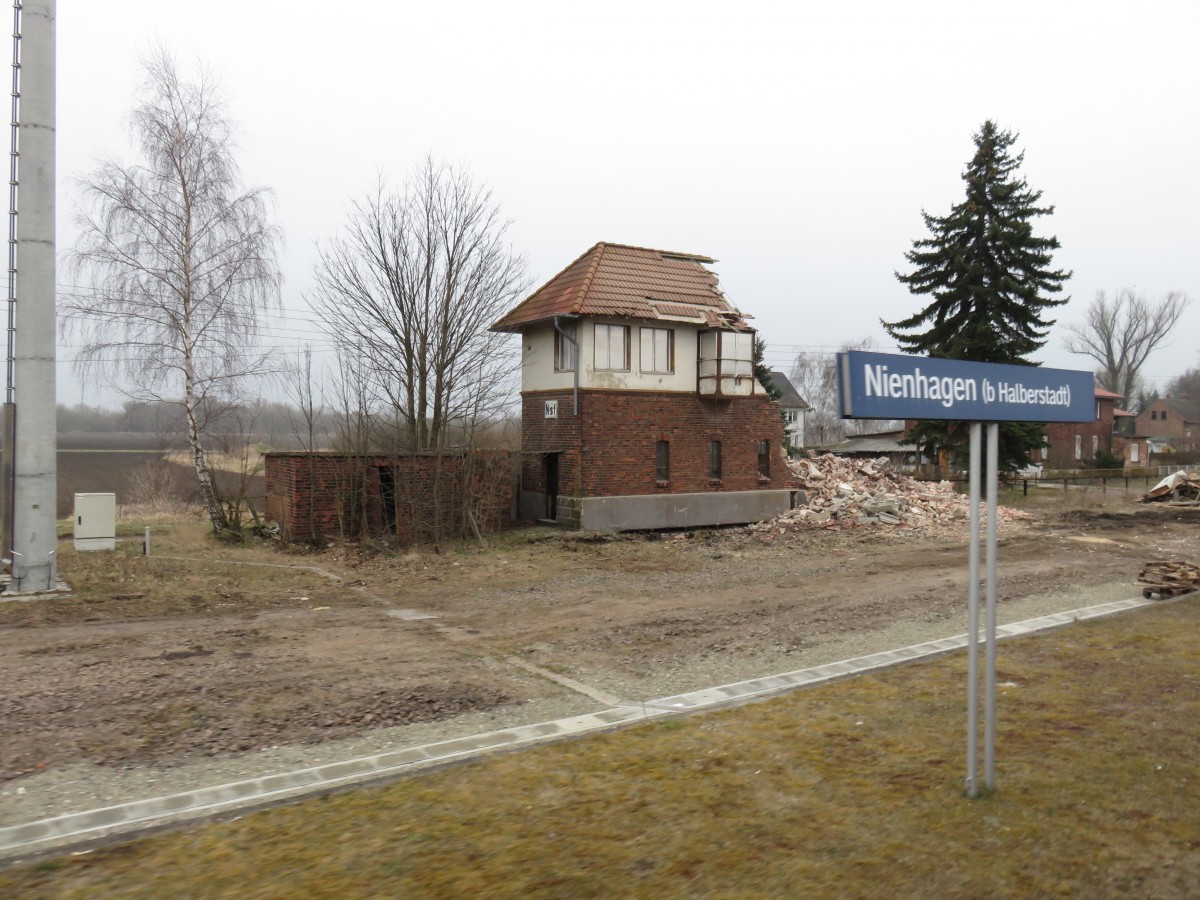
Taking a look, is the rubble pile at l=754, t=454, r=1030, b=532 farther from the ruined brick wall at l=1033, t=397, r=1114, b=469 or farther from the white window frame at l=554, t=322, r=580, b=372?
the ruined brick wall at l=1033, t=397, r=1114, b=469

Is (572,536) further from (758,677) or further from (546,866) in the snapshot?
(546,866)

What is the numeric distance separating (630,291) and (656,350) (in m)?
1.78

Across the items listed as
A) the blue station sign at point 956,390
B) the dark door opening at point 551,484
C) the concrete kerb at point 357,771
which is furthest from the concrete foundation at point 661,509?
the blue station sign at point 956,390

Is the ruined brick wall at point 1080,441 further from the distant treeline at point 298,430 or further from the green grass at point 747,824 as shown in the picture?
the green grass at point 747,824

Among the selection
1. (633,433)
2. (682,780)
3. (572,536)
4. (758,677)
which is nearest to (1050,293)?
(633,433)

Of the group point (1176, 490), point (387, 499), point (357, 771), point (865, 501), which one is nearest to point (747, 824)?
point (357, 771)

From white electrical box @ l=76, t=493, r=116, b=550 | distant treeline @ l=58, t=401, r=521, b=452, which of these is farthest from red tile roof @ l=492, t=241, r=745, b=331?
white electrical box @ l=76, t=493, r=116, b=550

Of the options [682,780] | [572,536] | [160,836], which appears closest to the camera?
[160,836]

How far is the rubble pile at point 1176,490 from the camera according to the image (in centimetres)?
3269

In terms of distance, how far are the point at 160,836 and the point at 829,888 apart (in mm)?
3315

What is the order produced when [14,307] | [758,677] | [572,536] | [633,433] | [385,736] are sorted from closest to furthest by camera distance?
[385,736], [758,677], [14,307], [572,536], [633,433]

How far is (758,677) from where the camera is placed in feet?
27.2

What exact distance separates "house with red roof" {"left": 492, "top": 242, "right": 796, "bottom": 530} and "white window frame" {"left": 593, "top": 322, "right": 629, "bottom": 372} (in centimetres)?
3

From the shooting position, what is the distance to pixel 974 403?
16.3 feet
